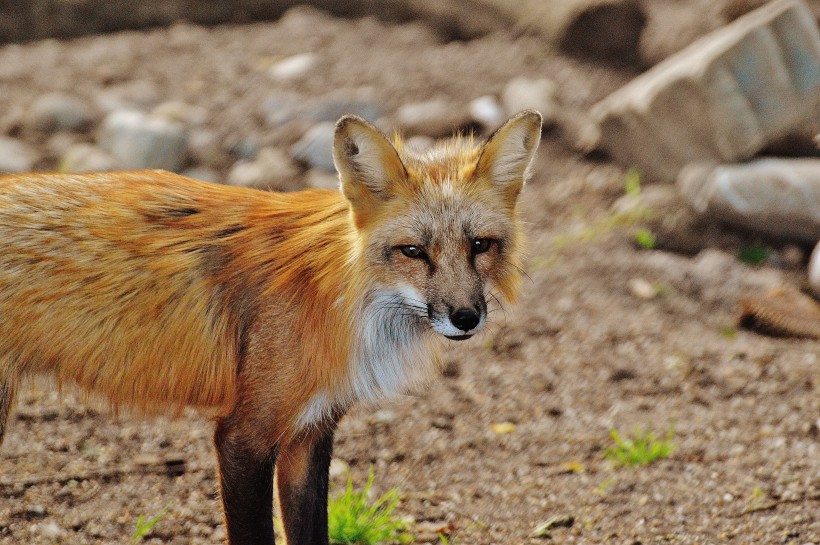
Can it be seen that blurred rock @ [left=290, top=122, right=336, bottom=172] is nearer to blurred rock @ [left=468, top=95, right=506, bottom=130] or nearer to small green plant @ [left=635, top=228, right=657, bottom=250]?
blurred rock @ [left=468, top=95, right=506, bottom=130]

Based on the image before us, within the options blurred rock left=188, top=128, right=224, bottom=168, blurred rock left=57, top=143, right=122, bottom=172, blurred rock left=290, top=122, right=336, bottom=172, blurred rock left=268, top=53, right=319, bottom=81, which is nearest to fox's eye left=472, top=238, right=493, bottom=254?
blurred rock left=290, top=122, right=336, bottom=172

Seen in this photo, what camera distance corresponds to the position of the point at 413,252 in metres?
3.53

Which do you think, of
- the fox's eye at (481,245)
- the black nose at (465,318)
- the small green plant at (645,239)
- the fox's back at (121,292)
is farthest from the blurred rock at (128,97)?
the black nose at (465,318)

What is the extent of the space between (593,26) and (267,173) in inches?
135

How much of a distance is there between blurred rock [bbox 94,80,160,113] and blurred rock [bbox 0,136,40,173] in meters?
0.87

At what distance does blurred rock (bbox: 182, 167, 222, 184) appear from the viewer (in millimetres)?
7516

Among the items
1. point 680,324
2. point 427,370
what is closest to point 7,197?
point 427,370

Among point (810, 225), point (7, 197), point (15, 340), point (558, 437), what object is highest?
point (7, 197)

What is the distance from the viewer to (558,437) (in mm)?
5148

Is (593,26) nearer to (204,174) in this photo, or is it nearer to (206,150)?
(206,150)

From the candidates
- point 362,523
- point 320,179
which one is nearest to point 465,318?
point 362,523

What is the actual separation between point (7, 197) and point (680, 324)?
4.07 m

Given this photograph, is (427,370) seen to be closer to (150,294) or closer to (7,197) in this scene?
(150,294)

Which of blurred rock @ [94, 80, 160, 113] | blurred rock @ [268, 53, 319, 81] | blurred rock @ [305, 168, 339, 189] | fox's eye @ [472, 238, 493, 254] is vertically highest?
fox's eye @ [472, 238, 493, 254]
